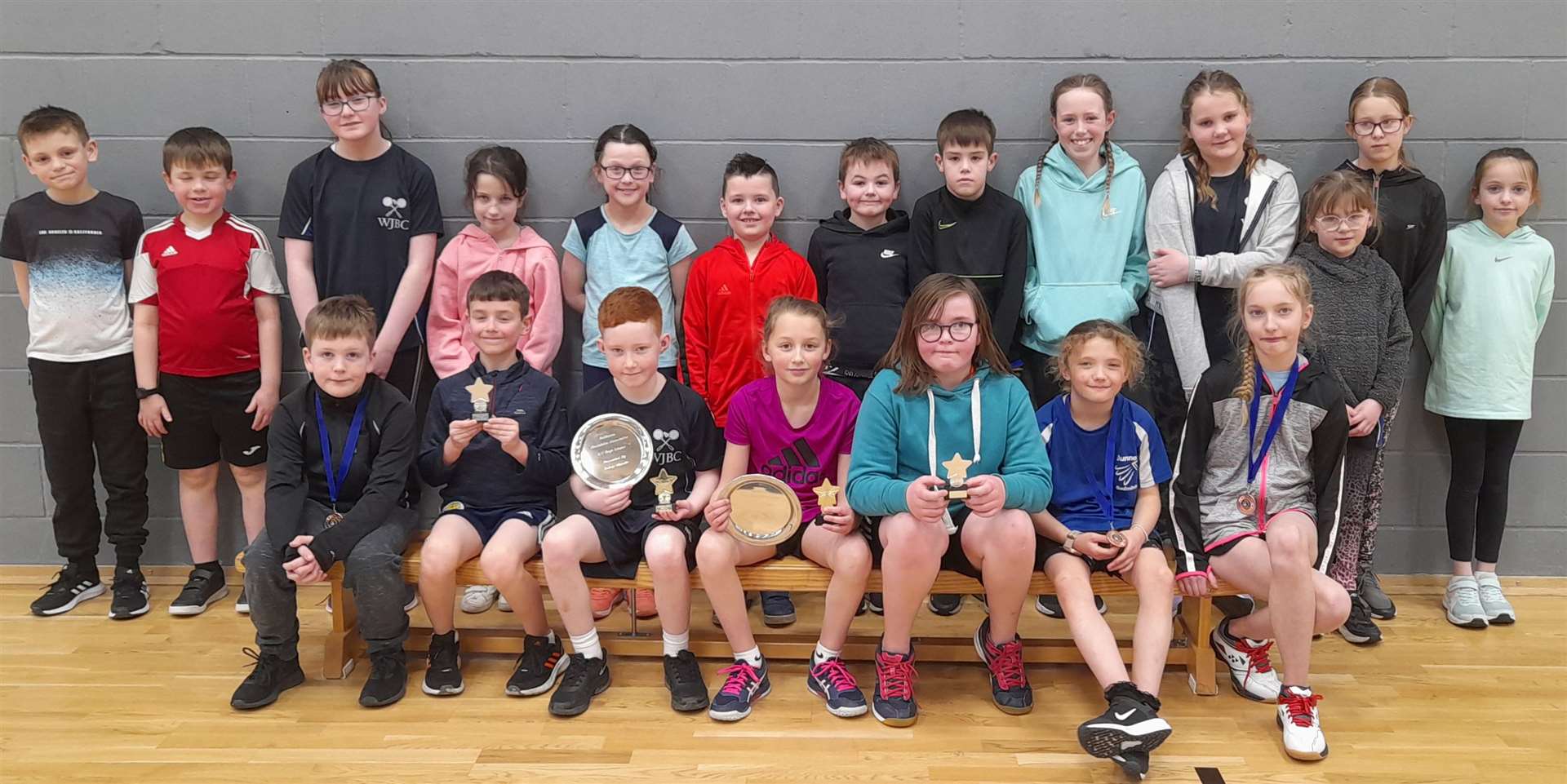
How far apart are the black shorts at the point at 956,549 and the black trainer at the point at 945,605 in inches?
26.5

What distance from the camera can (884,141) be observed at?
3416 millimetres

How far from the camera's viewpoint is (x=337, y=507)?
9.70 feet

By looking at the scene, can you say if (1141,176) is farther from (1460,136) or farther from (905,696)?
(905,696)

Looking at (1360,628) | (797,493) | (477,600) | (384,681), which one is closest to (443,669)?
(384,681)

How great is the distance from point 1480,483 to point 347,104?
388cm

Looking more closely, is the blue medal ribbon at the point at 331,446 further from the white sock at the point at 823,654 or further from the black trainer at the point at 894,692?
the black trainer at the point at 894,692

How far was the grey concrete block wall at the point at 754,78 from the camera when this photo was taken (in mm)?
3412

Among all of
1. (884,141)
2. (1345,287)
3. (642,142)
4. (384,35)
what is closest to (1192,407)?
(1345,287)

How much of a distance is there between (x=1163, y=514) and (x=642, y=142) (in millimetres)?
1977

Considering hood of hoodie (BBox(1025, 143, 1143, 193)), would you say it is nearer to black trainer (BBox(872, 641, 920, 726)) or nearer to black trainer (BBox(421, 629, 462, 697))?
black trainer (BBox(872, 641, 920, 726))

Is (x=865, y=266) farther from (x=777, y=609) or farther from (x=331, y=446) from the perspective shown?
(x=331, y=446)

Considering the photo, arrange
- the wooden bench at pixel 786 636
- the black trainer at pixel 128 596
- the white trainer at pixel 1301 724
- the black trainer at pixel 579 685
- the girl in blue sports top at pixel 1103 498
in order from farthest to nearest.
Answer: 1. the black trainer at pixel 128 596
2. the wooden bench at pixel 786 636
3. the black trainer at pixel 579 685
4. the girl in blue sports top at pixel 1103 498
5. the white trainer at pixel 1301 724

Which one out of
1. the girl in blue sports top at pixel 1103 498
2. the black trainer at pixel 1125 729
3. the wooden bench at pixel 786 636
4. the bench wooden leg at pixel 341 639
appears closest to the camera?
the black trainer at pixel 1125 729

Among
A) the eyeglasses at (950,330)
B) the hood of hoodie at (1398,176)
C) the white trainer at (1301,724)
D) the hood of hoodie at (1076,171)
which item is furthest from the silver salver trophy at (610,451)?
the hood of hoodie at (1398,176)
